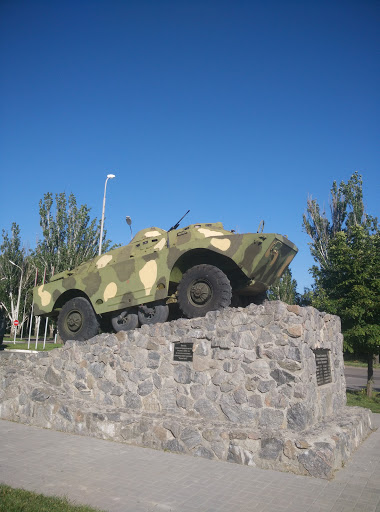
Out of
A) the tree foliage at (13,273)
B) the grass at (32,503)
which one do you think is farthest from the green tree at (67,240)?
the grass at (32,503)

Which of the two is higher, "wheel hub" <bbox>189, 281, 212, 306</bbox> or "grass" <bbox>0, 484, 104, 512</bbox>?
"wheel hub" <bbox>189, 281, 212, 306</bbox>

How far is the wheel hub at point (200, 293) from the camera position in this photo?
8.56 m

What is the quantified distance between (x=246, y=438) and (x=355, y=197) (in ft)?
84.2

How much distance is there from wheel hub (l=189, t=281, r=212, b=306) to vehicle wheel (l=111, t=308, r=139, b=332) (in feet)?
5.30

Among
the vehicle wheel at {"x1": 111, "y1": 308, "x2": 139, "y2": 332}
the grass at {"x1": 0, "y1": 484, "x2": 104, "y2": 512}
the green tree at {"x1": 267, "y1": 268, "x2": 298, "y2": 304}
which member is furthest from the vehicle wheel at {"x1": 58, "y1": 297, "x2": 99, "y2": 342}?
the green tree at {"x1": 267, "y1": 268, "x2": 298, "y2": 304}

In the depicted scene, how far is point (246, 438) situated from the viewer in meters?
6.75

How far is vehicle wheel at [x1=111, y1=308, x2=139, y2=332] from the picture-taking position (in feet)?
31.7

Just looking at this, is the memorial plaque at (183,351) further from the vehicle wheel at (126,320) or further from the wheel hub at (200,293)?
the vehicle wheel at (126,320)

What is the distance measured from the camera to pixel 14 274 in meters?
37.1

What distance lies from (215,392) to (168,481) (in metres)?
2.22

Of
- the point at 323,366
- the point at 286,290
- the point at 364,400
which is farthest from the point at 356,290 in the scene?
the point at 286,290

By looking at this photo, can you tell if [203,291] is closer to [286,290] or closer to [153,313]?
[153,313]

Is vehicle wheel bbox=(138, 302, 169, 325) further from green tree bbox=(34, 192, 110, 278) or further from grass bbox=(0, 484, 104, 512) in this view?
green tree bbox=(34, 192, 110, 278)

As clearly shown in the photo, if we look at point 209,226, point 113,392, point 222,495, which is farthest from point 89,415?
point 209,226
